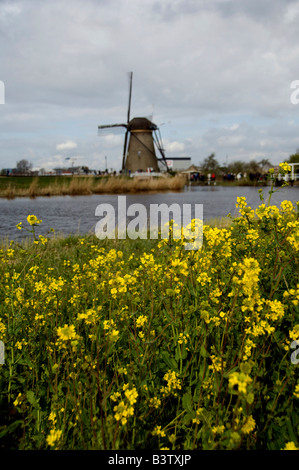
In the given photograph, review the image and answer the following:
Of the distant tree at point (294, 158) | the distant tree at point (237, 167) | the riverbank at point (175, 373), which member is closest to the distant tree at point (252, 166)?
the distant tree at point (237, 167)

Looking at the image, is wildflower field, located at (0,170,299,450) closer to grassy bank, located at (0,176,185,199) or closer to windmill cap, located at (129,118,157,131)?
grassy bank, located at (0,176,185,199)

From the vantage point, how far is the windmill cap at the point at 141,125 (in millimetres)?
53531

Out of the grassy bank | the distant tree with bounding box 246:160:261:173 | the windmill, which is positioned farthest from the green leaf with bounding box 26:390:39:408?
the distant tree with bounding box 246:160:261:173

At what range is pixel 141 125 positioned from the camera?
176ft

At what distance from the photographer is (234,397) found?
2221mm

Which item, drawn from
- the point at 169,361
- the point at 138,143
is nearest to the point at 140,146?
the point at 138,143

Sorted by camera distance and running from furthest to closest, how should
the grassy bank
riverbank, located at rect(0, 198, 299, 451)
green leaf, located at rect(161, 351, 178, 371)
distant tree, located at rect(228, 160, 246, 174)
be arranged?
distant tree, located at rect(228, 160, 246, 174), the grassy bank, green leaf, located at rect(161, 351, 178, 371), riverbank, located at rect(0, 198, 299, 451)

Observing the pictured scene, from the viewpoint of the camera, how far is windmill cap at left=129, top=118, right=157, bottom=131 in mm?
53531

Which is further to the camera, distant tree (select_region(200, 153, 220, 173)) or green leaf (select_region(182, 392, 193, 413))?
distant tree (select_region(200, 153, 220, 173))

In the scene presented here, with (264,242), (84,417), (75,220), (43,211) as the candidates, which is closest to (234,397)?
(84,417)

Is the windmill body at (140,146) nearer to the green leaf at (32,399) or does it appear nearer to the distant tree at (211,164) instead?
the distant tree at (211,164)

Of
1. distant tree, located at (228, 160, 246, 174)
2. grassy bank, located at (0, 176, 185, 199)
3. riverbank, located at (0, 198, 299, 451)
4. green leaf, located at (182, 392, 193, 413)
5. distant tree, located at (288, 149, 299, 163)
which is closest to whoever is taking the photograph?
riverbank, located at (0, 198, 299, 451)

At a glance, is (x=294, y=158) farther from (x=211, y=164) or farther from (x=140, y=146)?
(x=211, y=164)

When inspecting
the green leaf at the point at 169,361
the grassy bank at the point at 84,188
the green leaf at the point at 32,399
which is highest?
the grassy bank at the point at 84,188
